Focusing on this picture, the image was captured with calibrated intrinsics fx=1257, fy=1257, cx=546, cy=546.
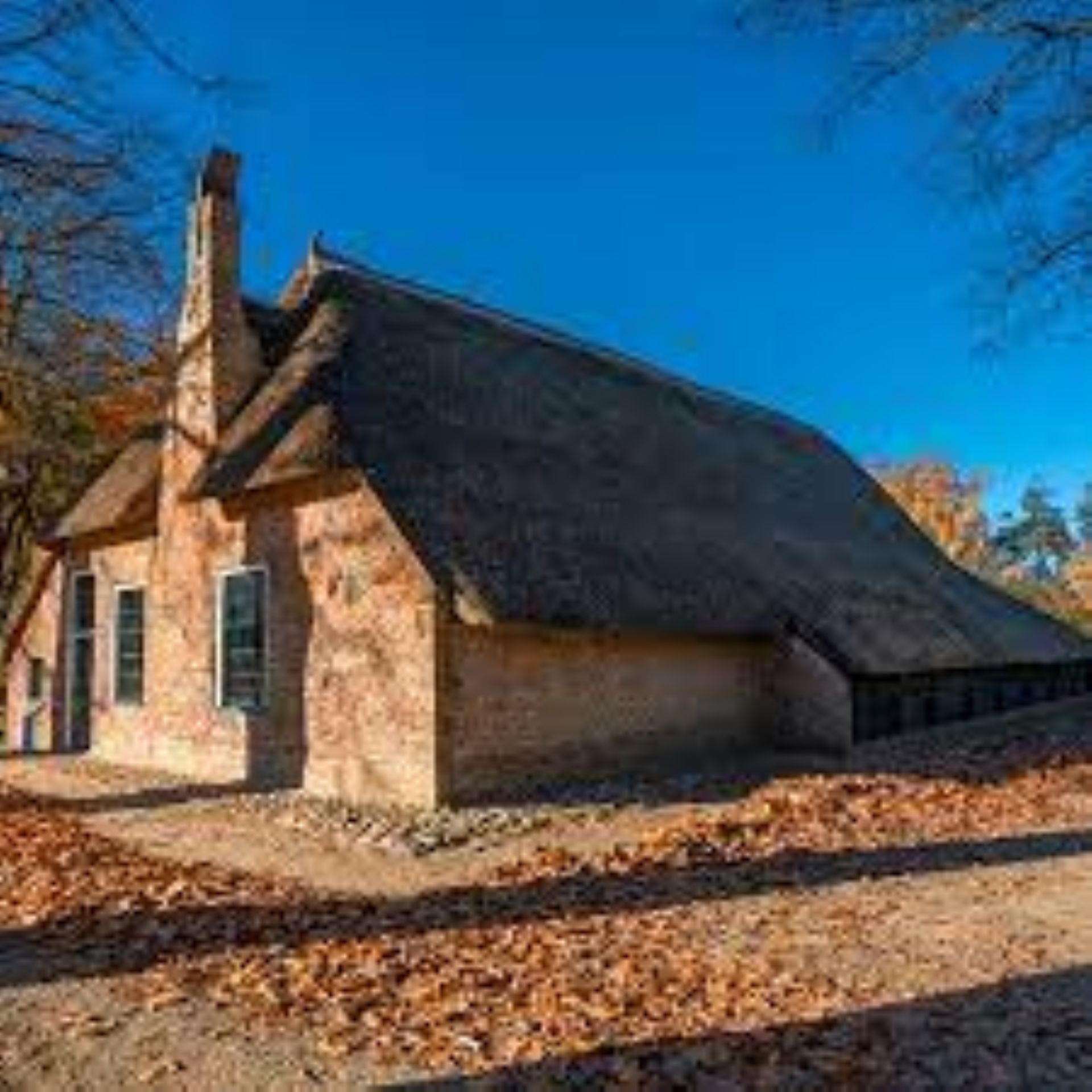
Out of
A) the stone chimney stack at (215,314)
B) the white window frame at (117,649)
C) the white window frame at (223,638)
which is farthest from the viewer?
the white window frame at (117,649)

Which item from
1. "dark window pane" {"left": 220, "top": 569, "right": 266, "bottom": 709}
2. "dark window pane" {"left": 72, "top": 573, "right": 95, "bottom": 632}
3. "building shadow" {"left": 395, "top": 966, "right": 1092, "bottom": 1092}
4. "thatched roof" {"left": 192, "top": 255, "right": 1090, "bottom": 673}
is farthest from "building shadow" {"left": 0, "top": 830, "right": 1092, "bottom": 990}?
"dark window pane" {"left": 72, "top": 573, "right": 95, "bottom": 632}

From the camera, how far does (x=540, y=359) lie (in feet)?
77.5

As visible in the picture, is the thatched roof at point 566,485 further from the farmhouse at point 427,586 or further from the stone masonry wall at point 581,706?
the stone masonry wall at point 581,706

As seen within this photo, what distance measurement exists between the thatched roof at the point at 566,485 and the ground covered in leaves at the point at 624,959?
4.69 meters

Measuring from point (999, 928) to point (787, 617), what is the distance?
1122 cm

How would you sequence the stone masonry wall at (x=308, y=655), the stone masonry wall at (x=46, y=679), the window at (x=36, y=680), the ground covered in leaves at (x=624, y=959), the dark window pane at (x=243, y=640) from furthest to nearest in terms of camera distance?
the window at (x=36, y=680) < the stone masonry wall at (x=46, y=679) < the dark window pane at (x=243, y=640) < the stone masonry wall at (x=308, y=655) < the ground covered in leaves at (x=624, y=959)

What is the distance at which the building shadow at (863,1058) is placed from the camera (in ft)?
19.4

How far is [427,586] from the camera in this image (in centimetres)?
1538

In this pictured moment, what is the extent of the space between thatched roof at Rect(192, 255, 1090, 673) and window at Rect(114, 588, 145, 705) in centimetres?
404

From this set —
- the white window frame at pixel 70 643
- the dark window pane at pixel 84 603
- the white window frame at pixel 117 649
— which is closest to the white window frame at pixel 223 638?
the white window frame at pixel 117 649

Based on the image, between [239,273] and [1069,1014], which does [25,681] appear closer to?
[239,273]

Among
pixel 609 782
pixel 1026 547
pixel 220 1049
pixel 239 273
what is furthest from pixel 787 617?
pixel 1026 547

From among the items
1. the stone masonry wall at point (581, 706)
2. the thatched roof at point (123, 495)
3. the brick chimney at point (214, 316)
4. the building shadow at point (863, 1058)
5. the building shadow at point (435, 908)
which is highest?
the brick chimney at point (214, 316)

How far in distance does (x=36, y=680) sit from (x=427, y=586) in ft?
42.1
